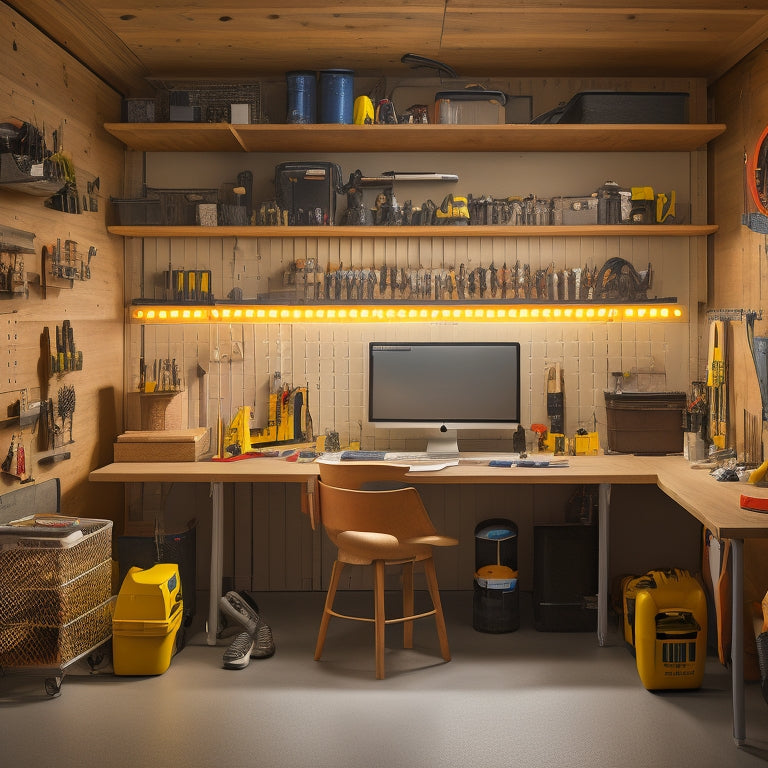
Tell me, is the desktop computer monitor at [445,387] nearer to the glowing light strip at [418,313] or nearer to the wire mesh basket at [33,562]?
the glowing light strip at [418,313]

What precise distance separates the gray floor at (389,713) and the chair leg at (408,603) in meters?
0.06

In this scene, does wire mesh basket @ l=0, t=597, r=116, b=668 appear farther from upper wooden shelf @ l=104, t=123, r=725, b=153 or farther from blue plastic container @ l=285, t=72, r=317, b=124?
blue plastic container @ l=285, t=72, r=317, b=124

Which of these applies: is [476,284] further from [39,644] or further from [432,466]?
[39,644]

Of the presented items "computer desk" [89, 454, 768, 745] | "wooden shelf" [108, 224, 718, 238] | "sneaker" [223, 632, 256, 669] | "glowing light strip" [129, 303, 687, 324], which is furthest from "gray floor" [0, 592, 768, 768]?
"wooden shelf" [108, 224, 718, 238]

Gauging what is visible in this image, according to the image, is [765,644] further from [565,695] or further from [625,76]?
[625,76]

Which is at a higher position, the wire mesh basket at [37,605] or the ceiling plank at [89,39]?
the ceiling plank at [89,39]

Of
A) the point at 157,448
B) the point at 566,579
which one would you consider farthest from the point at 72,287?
the point at 566,579

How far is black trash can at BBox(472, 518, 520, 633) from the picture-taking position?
12.7 ft

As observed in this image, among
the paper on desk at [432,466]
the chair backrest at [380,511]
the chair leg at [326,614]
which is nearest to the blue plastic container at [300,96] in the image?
the paper on desk at [432,466]

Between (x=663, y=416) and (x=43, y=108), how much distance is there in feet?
10.4

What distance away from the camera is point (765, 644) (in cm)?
280

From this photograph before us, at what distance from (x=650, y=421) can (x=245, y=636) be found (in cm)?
217

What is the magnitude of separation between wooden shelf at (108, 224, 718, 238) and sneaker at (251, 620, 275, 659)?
1.94 meters

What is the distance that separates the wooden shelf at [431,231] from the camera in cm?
422
